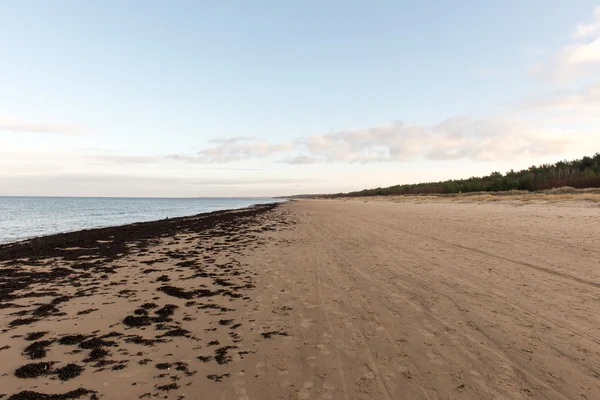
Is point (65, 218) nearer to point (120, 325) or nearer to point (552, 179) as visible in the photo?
point (120, 325)

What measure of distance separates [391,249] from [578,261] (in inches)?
217

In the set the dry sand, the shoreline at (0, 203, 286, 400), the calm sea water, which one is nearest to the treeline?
the dry sand

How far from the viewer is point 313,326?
17.7ft

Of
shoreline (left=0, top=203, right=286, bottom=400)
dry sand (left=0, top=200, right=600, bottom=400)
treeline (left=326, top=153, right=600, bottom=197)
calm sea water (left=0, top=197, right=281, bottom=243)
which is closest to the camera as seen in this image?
dry sand (left=0, top=200, right=600, bottom=400)

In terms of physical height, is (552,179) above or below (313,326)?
above

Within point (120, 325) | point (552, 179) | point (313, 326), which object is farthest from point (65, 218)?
point (552, 179)

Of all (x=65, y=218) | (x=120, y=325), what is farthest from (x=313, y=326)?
(x=65, y=218)

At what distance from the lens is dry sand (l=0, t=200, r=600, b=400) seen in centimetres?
372

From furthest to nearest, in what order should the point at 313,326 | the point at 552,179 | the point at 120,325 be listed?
the point at 552,179 → the point at 120,325 → the point at 313,326

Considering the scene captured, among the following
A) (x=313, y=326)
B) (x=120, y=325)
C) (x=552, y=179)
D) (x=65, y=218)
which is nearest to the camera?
(x=313, y=326)

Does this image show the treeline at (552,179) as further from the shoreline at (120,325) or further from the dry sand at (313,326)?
the shoreline at (120,325)

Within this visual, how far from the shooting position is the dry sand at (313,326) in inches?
147

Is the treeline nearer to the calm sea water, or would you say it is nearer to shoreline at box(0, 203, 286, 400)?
shoreline at box(0, 203, 286, 400)

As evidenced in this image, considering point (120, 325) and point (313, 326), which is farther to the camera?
point (120, 325)
